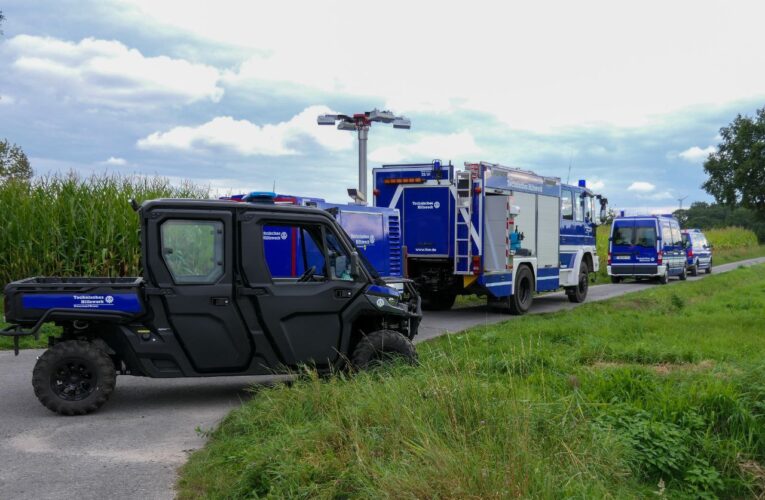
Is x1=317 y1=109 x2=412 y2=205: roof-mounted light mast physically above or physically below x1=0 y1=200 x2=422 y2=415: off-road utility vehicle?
above

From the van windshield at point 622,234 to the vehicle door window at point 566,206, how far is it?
25.9 feet

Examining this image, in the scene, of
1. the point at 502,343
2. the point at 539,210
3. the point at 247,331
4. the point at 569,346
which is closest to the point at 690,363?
the point at 569,346

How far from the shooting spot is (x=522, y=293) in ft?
51.6

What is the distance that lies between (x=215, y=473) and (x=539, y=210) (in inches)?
495

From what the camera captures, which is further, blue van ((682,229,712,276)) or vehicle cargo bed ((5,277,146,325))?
blue van ((682,229,712,276))

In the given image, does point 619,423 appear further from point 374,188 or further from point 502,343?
point 374,188

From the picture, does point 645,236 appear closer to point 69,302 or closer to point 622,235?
point 622,235

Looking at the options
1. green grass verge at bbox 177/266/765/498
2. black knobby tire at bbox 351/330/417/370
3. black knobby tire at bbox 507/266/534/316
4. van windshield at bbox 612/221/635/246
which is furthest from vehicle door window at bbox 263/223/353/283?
van windshield at bbox 612/221/635/246

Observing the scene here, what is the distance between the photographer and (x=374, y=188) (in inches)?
605

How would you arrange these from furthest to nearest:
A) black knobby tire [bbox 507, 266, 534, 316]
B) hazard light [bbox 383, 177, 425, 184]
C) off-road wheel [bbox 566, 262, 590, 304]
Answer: off-road wheel [bbox 566, 262, 590, 304] → black knobby tire [bbox 507, 266, 534, 316] → hazard light [bbox 383, 177, 425, 184]

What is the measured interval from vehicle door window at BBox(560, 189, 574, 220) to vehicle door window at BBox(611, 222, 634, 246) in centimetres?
790

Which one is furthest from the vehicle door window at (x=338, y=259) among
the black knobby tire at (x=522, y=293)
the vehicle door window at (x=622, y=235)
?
the vehicle door window at (x=622, y=235)

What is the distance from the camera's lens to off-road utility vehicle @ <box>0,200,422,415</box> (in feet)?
22.2

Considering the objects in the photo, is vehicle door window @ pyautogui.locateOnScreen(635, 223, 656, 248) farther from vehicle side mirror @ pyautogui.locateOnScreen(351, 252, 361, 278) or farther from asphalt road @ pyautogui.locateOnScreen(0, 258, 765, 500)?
vehicle side mirror @ pyautogui.locateOnScreen(351, 252, 361, 278)
